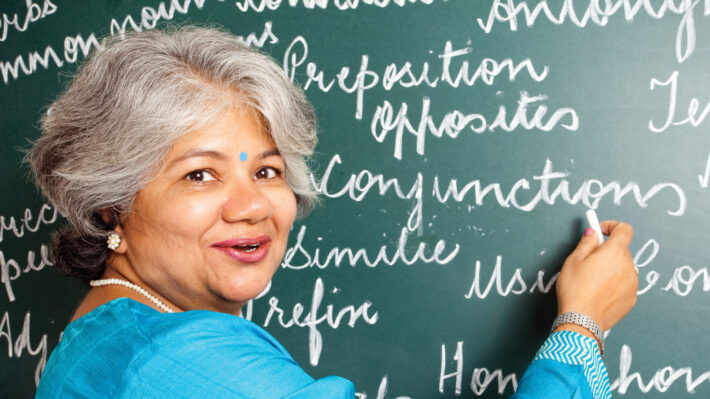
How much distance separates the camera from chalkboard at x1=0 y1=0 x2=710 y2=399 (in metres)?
1.00

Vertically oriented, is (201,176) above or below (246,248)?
above

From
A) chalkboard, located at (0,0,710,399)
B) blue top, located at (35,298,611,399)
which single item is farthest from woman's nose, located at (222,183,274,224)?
chalkboard, located at (0,0,710,399)

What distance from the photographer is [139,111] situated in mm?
691

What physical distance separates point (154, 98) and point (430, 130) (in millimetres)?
560

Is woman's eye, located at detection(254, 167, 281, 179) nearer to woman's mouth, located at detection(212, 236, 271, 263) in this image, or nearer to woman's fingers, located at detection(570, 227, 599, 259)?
woman's mouth, located at detection(212, 236, 271, 263)

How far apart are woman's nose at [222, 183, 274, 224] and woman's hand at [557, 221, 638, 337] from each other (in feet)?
1.67

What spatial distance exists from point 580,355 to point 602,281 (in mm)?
145

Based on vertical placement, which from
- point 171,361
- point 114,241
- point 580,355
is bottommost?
point 580,355

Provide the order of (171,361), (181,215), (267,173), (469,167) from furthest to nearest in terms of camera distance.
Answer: (469,167) < (267,173) < (181,215) < (171,361)

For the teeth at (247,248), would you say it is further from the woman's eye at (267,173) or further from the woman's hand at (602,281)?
the woman's hand at (602,281)

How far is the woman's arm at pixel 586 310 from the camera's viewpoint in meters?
0.80

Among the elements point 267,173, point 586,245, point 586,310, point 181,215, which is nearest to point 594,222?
point 586,245

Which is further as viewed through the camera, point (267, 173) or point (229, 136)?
point (267, 173)

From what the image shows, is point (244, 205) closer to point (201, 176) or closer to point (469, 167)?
point (201, 176)
